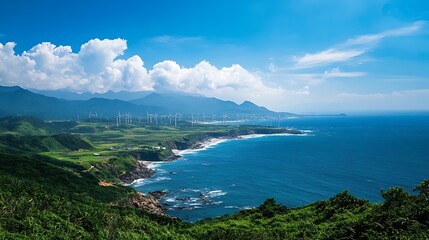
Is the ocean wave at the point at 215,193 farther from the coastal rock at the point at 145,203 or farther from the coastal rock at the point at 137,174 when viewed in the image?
the coastal rock at the point at 137,174

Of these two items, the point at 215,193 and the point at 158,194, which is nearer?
the point at 158,194

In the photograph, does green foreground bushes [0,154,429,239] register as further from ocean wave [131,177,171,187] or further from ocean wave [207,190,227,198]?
ocean wave [131,177,171,187]

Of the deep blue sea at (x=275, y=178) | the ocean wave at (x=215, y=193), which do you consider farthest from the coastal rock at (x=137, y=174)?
the ocean wave at (x=215, y=193)

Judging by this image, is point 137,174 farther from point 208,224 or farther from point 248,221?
point 248,221

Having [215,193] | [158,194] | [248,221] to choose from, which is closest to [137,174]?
[158,194]

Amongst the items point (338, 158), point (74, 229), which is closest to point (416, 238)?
point (74, 229)

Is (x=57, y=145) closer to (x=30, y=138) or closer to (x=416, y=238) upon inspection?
(x=30, y=138)

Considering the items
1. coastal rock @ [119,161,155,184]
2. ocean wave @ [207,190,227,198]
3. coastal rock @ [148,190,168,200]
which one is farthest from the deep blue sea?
coastal rock @ [119,161,155,184]

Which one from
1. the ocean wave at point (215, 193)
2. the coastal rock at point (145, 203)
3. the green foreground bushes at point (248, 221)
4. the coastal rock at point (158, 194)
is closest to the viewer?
the green foreground bushes at point (248, 221)
